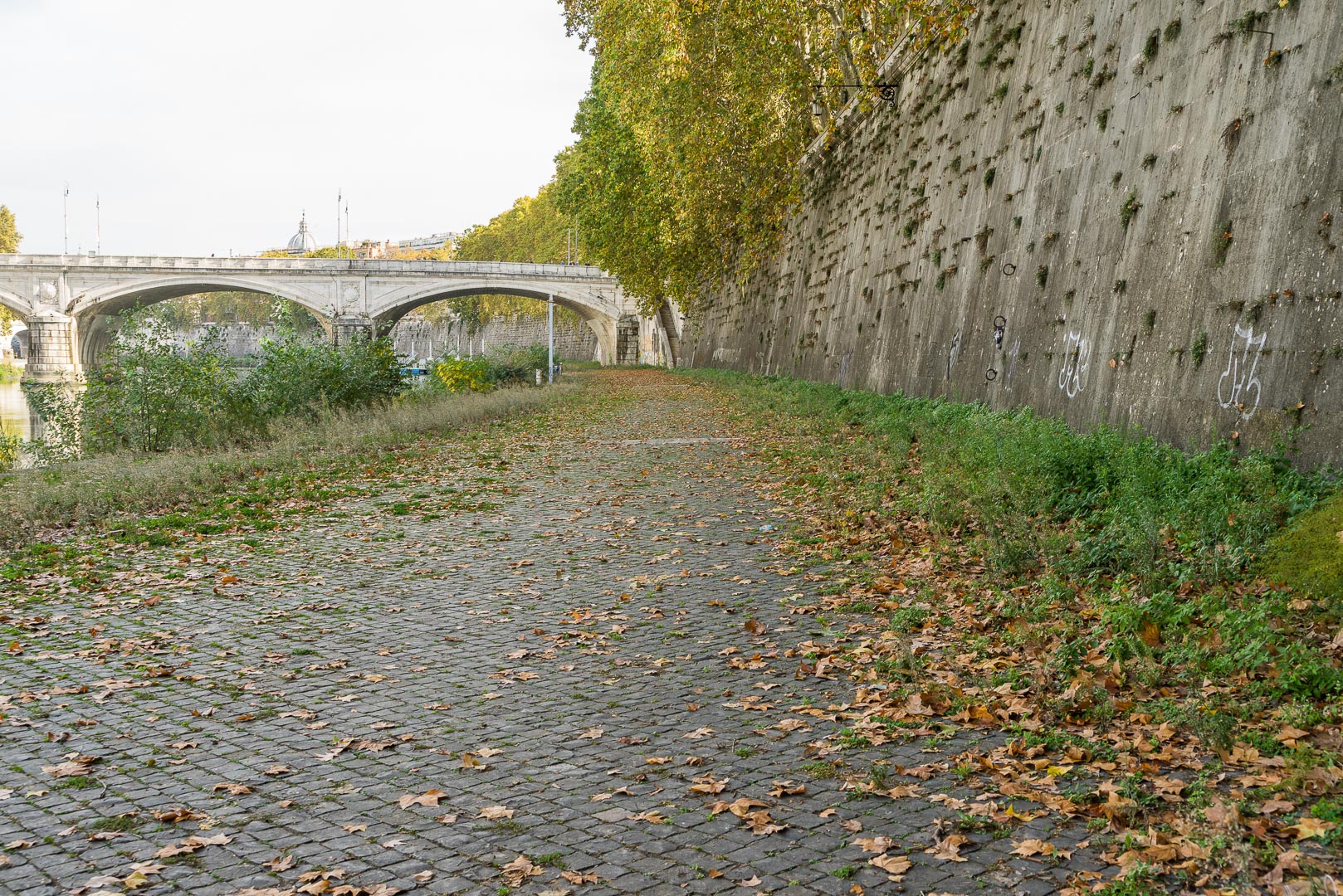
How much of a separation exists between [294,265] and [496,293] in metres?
12.1

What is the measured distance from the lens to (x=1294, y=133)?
7945mm

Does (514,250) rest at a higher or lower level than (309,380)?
higher

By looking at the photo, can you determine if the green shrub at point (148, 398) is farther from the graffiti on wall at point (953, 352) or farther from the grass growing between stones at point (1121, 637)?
the grass growing between stones at point (1121, 637)

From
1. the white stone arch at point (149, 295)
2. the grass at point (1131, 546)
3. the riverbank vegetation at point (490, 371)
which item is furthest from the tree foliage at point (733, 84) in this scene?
the white stone arch at point (149, 295)

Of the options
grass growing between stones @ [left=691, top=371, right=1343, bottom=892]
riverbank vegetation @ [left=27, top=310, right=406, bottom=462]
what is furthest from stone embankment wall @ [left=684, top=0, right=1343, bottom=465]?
riverbank vegetation @ [left=27, top=310, right=406, bottom=462]

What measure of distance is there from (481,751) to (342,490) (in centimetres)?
851

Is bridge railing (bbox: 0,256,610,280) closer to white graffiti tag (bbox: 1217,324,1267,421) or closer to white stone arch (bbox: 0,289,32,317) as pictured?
white stone arch (bbox: 0,289,32,317)

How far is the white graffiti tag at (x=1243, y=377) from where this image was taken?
25.7 feet

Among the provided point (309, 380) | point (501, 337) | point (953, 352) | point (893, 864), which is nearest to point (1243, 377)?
point (893, 864)

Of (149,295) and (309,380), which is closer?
(309,380)

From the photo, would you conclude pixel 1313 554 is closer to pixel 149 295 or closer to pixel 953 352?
pixel 953 352

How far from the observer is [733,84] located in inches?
1108

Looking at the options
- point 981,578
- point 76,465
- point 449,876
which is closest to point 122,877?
point 449,876

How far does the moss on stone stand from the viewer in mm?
5211
